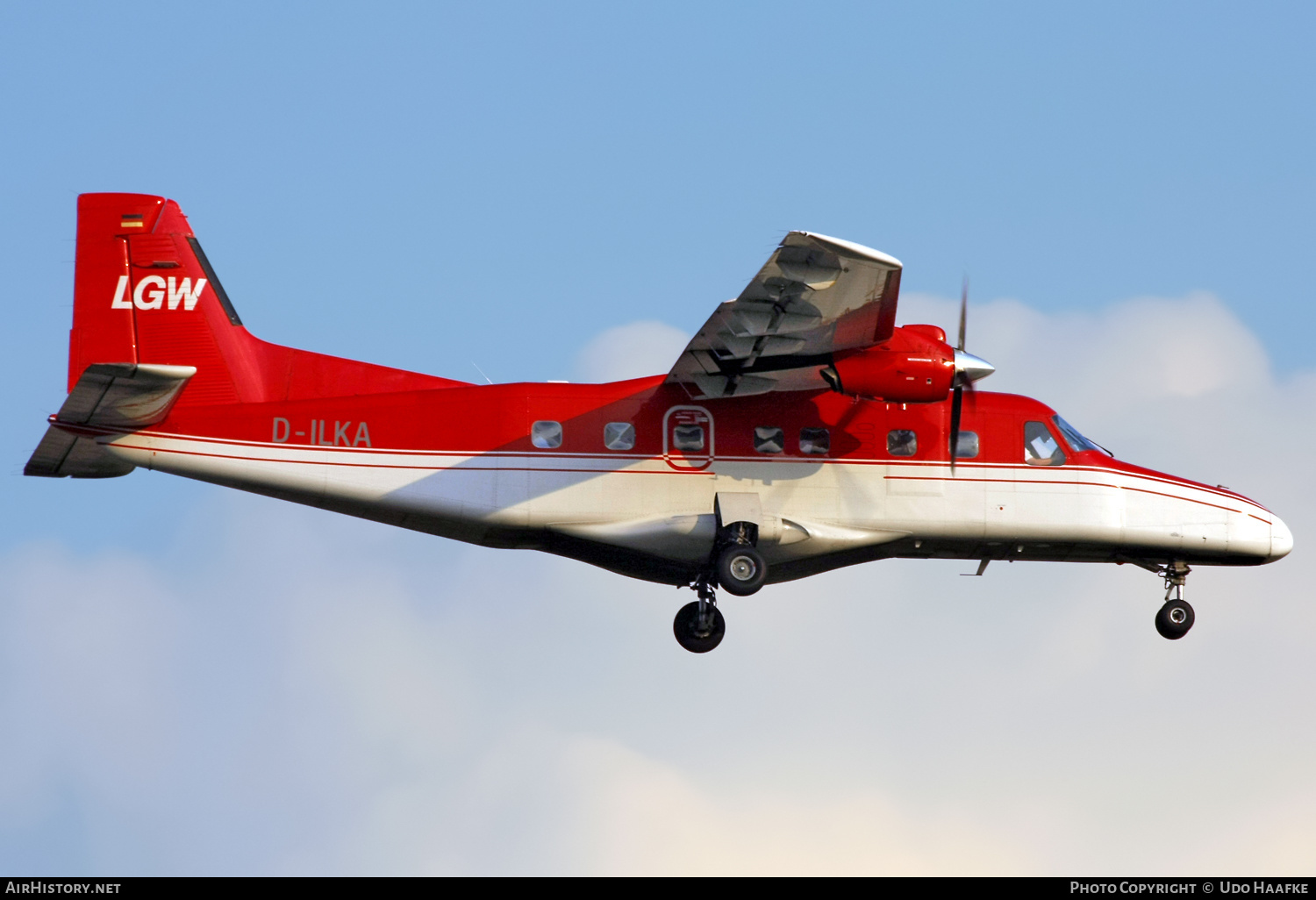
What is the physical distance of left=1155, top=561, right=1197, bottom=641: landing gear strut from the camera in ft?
77.3

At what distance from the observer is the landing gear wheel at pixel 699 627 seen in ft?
71.7

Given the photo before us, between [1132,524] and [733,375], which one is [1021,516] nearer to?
[1132,524]

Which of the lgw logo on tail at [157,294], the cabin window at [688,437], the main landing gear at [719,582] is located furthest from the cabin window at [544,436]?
the lgw logo on tail at [157,294]

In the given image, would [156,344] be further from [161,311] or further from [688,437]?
[688,437]

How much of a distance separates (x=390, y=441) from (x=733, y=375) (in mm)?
4149

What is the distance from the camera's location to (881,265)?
738 inches

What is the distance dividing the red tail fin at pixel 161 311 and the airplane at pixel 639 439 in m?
0.02

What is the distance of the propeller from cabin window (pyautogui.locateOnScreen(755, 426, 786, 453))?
2.22m

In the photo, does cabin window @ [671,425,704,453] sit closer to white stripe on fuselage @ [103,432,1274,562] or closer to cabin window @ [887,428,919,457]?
white stripe on fuselage @ [103,432,1274,562]

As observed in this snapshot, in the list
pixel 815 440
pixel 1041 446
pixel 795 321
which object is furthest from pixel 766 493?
pixel 1041 446
